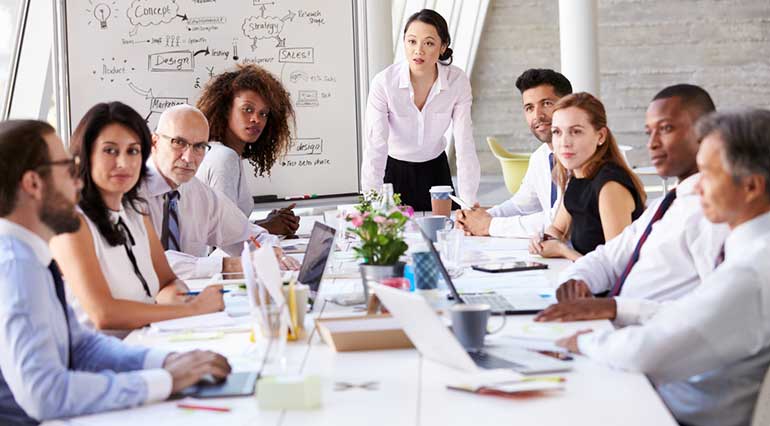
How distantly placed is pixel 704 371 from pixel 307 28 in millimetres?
4306

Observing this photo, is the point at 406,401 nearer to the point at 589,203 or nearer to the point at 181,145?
the point at 589,203

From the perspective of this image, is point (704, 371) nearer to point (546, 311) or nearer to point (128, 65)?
point (546, 311)

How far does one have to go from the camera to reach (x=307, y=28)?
6.00 meters

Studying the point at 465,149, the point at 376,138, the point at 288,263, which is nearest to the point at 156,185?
the point at 288,263

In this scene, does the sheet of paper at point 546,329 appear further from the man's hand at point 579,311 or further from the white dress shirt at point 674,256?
the white dress shirt at point 674,256

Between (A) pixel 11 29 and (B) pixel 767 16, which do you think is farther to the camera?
(B) pixel 767 16

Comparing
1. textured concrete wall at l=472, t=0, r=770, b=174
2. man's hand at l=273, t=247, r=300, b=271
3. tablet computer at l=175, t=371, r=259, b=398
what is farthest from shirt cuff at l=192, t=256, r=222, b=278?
textured concrete wall at l=472, t=0, r=770, b=174

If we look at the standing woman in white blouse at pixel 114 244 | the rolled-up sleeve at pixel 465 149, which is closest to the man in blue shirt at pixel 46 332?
the standing woman in white blouse at pixel 114 244

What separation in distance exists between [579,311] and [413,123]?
10.2 ft

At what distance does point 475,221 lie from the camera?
4301 mm

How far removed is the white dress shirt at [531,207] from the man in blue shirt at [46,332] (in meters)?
2.23

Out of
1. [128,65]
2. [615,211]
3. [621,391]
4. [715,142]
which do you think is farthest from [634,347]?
[128,65]

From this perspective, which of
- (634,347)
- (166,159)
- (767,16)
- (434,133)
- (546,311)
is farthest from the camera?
(767,16)

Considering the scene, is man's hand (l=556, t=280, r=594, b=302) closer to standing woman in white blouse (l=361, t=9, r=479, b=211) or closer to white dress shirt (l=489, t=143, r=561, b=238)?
white dress shirt (l=489, t=143, r=561, b=238)
